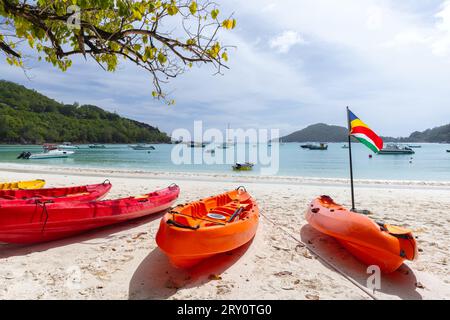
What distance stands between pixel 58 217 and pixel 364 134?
21.3ft

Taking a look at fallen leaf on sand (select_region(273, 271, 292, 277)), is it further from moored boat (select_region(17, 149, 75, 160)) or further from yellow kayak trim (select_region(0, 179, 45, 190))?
moored boat (select_region(17, 149, 75, 160))

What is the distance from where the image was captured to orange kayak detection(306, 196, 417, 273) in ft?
11.8

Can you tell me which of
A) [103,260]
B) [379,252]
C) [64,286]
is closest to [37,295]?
[64,286]

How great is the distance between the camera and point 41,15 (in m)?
3.31

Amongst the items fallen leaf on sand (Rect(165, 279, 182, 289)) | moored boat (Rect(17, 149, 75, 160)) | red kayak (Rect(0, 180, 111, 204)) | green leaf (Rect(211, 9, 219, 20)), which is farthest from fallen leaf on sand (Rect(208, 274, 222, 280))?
moored boat (Rect(17, 149, 75, 160))

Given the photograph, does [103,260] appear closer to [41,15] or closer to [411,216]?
[41,15]

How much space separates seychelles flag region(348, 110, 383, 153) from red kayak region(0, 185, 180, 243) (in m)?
5.22

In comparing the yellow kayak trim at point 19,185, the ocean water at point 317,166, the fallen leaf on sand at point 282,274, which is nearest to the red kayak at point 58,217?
the fallen leaf on sand at point 282,274

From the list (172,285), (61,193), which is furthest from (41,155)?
(172,285)

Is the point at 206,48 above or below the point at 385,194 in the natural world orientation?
above

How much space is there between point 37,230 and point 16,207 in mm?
526

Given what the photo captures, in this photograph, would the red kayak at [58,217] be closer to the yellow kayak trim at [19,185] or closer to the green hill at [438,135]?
the yellow kayak trim at [19,185]

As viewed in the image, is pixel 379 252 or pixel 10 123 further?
pixel 10 123
